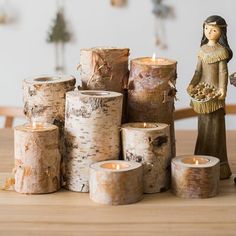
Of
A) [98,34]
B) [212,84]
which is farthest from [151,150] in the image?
[98,34]

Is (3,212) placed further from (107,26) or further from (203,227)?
(107,26)

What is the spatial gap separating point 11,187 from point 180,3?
6.84ft

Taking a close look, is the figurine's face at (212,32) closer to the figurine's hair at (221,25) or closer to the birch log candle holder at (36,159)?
the figurine's hair at (221,25)

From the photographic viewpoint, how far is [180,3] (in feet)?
10.1

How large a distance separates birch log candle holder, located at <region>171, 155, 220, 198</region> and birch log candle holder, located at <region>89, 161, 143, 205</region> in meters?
0.07

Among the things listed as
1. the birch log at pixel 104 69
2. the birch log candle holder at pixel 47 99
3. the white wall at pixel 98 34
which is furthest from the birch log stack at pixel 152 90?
the white wall at pixel 98 34

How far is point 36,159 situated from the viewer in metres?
1.12

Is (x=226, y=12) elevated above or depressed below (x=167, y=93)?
above

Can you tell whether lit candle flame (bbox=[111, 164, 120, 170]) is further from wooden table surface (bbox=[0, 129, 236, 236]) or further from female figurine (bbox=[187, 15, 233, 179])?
female figurine (bbox=[187, 15, 233, 179])

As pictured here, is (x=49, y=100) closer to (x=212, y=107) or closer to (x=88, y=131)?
(x=88, y=131)

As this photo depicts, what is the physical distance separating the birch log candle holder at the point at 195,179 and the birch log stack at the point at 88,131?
4.8 inches

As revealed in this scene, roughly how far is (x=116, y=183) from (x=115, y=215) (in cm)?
6

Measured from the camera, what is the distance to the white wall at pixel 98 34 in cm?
304

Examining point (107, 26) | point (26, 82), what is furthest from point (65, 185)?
point (107, 26)
